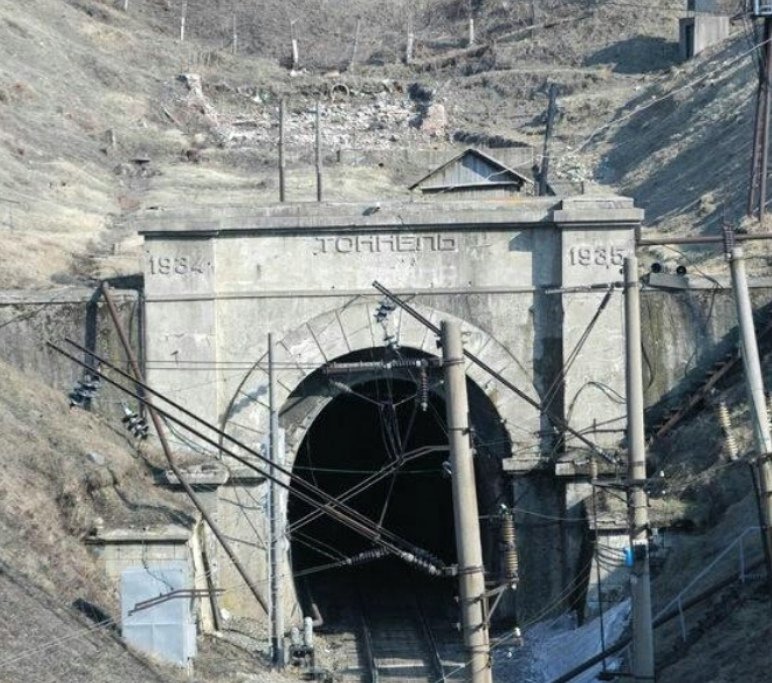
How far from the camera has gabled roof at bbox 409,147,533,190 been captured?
173ft

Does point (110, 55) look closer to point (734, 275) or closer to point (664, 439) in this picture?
point (664, 439)

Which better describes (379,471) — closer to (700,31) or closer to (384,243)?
(384,243)

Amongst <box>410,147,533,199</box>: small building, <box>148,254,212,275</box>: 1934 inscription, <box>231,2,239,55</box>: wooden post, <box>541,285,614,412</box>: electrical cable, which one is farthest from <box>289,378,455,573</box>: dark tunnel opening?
<box>231,2,239,55</box>: wooden post

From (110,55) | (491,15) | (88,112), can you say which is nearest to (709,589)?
(88,112)

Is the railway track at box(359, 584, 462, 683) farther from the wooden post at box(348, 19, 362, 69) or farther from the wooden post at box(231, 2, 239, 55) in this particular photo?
the wooden post at box(231, 2, 239, 55)

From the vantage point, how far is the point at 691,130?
59719 mm

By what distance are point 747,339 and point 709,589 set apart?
203 inches

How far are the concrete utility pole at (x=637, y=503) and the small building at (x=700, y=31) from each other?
151 ft

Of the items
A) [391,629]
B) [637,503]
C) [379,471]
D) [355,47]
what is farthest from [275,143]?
[637,503]

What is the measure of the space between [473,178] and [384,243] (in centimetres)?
1908

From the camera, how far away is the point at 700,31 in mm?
72438

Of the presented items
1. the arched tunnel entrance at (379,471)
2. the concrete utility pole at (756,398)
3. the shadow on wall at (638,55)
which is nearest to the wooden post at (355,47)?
the shadow on wall at (638,55)

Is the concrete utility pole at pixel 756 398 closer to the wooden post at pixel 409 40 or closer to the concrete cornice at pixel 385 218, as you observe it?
the concrete cornice at pixel 385 218

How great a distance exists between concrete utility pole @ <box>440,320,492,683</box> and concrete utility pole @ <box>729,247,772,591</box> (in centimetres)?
461
